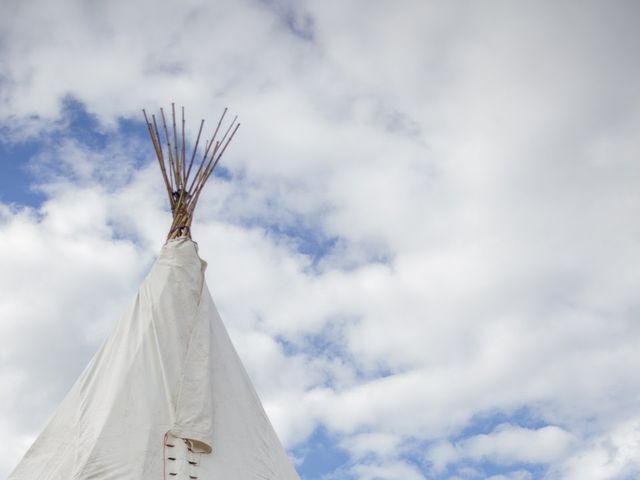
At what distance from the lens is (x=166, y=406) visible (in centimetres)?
558

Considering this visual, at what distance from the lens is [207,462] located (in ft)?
18.0

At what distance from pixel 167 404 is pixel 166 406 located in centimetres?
2

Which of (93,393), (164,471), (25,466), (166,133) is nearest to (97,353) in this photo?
(93,393)

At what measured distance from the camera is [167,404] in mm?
A: 5594

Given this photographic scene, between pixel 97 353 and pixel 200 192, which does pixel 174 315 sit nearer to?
pixel 97 353

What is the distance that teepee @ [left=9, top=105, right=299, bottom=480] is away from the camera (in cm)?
521

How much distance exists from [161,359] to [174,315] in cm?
47

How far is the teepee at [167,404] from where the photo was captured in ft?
17.1

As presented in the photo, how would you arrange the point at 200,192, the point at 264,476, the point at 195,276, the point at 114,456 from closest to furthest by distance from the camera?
1. the point at 114,456
2. the point at 264,476
3. the point at 195,276
4. the point at 200,192

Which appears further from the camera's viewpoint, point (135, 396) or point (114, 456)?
point (135, 396)

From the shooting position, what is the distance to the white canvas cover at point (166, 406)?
5207mm

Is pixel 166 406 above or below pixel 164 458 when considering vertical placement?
above

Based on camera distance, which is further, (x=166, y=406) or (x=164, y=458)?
(x=166, y=406)

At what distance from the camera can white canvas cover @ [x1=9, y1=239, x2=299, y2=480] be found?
521 centimetres
